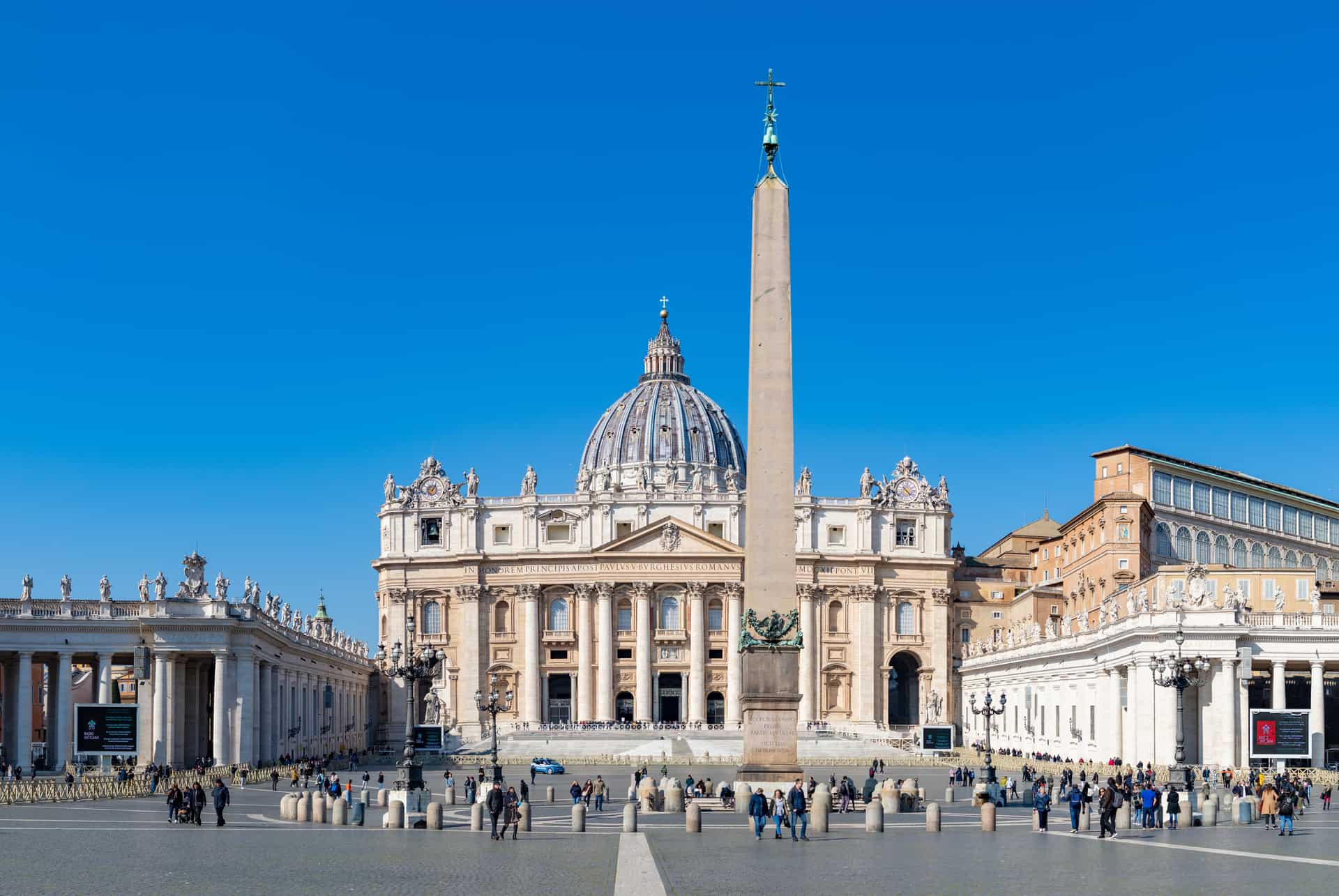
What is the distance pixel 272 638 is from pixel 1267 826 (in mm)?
39777

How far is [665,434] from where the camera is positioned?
5167 inches

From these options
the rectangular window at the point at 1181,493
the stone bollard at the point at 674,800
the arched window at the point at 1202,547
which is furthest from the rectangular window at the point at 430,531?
the stone bollard at the point at 674,800

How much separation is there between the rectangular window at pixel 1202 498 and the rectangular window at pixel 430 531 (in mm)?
45976

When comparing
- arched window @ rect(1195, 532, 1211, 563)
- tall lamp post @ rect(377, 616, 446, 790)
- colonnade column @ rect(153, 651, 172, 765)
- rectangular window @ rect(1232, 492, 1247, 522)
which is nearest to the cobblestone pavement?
tall lamp post @ rect(377, 616, 446, 790)

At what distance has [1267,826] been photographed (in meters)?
34.0

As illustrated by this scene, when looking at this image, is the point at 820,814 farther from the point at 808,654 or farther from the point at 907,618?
the point at 907,618

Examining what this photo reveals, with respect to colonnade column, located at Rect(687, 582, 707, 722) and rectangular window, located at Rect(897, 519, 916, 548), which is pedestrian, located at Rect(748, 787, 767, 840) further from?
rectangular window, located at Rect(897, 519, 916, 548)

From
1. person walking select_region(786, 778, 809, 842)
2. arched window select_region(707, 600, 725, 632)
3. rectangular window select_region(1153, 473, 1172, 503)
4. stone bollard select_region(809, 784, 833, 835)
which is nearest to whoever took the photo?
person walking select_region(786, 778, 809, 842)

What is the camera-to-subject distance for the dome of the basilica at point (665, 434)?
5123 inches

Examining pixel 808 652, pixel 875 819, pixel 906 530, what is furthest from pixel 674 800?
pixel 906 530

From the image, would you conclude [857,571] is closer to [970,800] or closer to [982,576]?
[982,576]

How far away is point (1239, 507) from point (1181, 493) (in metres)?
5.66

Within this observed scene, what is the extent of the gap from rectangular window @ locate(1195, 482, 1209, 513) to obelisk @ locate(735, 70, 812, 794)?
59.0 metres

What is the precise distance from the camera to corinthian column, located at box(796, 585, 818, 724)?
102 meters
